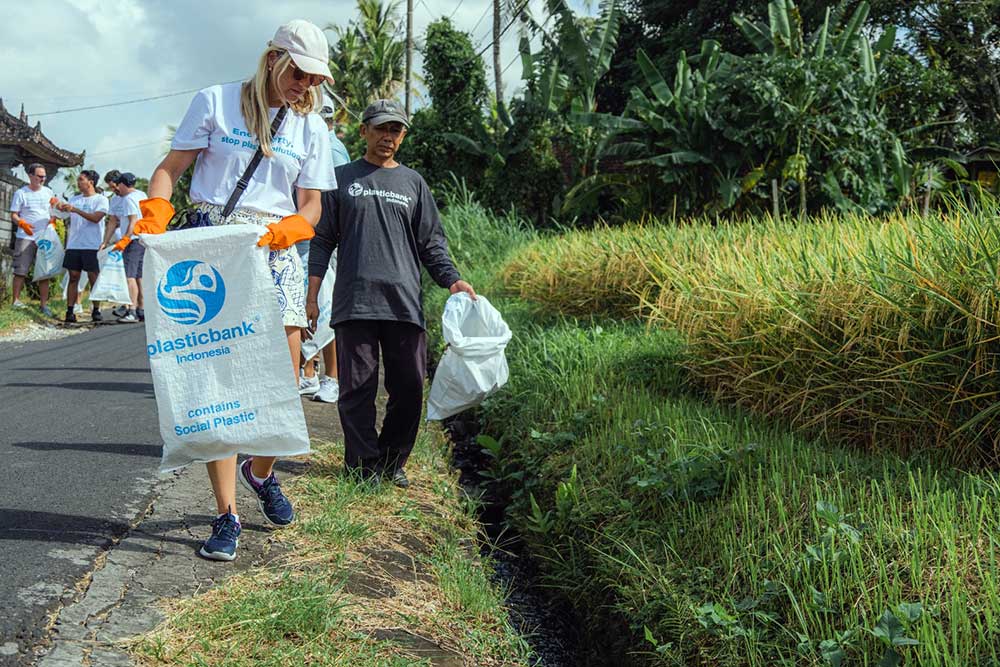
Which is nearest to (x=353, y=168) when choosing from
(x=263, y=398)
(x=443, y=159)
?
(x=263, y=398)

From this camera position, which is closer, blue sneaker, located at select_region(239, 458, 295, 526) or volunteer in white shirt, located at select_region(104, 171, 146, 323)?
blue sneaker, located at select_region(239, 458, 295, 526)

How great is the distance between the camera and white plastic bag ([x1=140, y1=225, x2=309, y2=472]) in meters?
3.43

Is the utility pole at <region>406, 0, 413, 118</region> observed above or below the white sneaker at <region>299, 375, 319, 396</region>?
above

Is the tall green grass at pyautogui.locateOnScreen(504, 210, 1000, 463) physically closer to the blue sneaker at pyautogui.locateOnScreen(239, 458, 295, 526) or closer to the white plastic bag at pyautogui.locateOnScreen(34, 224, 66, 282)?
the blue sneaker at pyautogui.locateOnScreen(239, 458, 295, 526)

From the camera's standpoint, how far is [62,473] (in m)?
4.80

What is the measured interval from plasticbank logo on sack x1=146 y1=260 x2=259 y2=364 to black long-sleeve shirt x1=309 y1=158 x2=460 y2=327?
123 cm

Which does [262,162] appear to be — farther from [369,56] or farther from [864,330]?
[369,56]

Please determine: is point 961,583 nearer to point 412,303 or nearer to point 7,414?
point 412,303

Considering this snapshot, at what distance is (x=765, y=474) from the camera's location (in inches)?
154

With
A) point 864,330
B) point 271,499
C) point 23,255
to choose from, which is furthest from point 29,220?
point 864,330

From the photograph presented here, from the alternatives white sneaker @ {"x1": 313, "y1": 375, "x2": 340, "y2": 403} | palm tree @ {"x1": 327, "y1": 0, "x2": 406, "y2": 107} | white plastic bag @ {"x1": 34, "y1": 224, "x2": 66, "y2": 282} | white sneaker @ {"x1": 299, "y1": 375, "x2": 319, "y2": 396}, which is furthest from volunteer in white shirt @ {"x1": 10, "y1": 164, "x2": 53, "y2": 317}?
palm tree @ {"x1": 327, "y1": 0, "x2": 406, "y2": 107}

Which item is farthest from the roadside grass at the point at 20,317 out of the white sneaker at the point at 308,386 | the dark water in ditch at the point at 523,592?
the dark water in ditch at the point at 523,592

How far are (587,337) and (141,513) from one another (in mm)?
3720

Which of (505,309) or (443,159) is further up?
(443,159)
